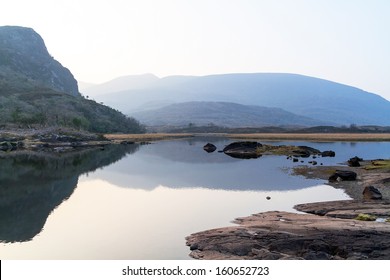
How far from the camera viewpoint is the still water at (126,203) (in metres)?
33.8

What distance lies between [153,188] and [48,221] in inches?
975

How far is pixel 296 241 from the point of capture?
→ 1224 inches

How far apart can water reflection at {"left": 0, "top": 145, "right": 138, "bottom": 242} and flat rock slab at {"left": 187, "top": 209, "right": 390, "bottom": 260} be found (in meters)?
16.5

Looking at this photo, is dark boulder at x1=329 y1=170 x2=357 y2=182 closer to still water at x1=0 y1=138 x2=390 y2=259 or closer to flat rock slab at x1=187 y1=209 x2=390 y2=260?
still water at x1=0 y1=138 x2=390 y2=259

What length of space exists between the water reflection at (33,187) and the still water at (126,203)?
11cm

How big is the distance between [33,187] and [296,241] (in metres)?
46.8

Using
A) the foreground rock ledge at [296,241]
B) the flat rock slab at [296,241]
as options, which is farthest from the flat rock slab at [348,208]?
the flat rock slab at [296,241]

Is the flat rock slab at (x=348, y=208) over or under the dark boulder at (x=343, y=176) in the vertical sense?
under

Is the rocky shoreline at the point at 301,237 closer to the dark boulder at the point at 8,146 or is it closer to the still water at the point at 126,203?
the still water at the point at 126,203

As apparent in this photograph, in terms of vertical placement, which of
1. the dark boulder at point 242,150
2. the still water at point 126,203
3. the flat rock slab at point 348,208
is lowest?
the still water at point 126,203

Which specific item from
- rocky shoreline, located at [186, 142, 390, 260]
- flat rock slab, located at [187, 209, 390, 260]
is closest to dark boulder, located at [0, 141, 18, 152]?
rocky shoreline, located at [186, 142, 390, 260]

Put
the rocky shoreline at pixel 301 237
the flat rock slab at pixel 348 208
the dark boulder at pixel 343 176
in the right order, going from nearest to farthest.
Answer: the rocky shoreline at pixel 301 237, the flat rock slab at pixel 348 208, the dark boulder at pixel 343 176

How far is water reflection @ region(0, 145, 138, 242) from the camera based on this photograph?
41.3 m

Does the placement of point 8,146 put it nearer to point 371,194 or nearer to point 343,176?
point 343,176
